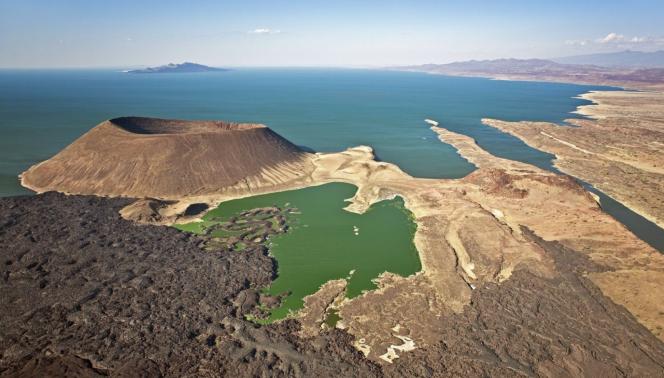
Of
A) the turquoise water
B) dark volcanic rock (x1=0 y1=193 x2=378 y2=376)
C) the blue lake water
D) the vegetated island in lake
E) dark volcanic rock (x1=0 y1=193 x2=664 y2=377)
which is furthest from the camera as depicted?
the turquoise water

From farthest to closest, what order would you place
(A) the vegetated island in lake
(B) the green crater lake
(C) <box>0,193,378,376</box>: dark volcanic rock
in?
1. (B) the green crater lake
2. (A) the vegetated island in lake
3. (C) <box>0,193,378,376</box>: dark volcanic rock

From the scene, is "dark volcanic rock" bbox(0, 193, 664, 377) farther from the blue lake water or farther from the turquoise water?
the turquoise water

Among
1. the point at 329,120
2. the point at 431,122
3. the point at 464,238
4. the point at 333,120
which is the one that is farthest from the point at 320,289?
the point at 431,122

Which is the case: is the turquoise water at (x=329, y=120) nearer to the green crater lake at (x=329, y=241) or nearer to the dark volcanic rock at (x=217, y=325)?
the green crater lake at (x=329, y=241)

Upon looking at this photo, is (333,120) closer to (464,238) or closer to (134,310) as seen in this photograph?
(464,238)

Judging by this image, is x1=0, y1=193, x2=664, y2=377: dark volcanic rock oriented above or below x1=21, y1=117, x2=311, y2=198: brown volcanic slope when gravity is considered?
below

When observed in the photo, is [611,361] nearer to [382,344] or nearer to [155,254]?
[382,344]

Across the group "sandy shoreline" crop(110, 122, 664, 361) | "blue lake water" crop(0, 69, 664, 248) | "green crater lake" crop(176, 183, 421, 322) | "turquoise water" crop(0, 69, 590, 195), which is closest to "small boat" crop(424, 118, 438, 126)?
"turquoise water" crop(0, 69, 590, 195)
